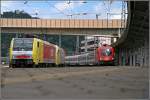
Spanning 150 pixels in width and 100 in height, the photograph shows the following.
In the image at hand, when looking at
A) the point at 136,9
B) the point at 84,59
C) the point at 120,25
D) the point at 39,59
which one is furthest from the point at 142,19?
the point at 120,25

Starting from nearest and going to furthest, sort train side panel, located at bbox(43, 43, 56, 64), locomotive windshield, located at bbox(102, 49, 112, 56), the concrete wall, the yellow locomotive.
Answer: the yellow locomotive → train side panel, located at bbox(43, 43, 56, 64) → locomotive windshield, located at bbox(102, 49, 112, 56) → the concrete wall

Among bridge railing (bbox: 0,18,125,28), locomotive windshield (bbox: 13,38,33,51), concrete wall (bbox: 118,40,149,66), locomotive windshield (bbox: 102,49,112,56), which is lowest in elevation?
concrete wall (bbox: 118,40,149,66)

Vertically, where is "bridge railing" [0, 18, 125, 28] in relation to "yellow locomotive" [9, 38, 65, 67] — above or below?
above

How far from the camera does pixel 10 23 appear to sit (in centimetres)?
7200

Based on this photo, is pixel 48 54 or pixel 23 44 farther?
pixel 48 54

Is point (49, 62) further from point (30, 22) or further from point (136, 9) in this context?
point (30, 22)

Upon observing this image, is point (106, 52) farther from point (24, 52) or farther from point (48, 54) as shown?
point (24, 52)

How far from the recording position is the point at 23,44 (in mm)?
40312

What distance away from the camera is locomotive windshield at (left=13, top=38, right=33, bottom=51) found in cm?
4003

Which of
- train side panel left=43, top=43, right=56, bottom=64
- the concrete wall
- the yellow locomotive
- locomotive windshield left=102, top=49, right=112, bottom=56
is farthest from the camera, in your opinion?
the concrete wall

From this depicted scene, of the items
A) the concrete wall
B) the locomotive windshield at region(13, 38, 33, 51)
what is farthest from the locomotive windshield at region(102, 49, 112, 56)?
the locomotive windshield at region(13, 38, 33, 51)

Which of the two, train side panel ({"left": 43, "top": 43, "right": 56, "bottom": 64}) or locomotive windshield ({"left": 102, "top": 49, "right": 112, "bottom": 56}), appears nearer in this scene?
train side panel ({"left": 43, "top": 43, "right": 56, "bottom": 64})

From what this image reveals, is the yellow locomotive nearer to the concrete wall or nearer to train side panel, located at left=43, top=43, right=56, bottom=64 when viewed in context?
train side panel, located at left=43, top=43, right=56, bottom=64

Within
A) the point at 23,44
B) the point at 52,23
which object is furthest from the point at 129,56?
the point at 23,44
